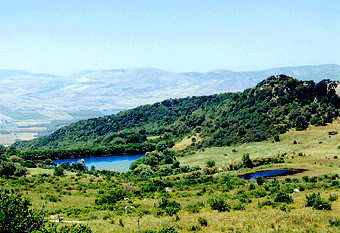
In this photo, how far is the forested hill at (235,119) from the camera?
301ft

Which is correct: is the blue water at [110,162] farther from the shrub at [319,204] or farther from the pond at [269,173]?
the shrub at [319,204]

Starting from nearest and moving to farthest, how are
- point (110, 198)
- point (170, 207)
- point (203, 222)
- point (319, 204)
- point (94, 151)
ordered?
point (203, 222) < point (319, 204) < point (170, 207) < point (110, 198) < point (94, 151)

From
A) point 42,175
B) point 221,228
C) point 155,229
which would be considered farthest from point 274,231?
point 42,175

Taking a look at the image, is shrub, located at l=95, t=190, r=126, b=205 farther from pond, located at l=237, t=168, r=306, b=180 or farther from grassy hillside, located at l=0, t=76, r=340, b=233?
pond, located at l=237, t=168, r=306, b=180

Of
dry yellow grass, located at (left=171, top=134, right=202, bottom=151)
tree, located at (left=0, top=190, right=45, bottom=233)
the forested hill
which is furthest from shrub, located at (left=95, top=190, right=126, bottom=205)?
dry yellow grass, located at (left=171, top=134, right=202, bottom=151)

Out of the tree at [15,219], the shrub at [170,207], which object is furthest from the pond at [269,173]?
the tree at [15,219]

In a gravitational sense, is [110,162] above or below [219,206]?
below

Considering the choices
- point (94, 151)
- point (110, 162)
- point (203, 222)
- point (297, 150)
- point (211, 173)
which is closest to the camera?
point (203, 222)

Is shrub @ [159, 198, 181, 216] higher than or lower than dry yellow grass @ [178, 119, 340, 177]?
higher

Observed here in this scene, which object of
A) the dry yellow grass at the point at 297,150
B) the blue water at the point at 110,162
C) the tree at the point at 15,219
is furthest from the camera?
the blue water at the point at 110,162

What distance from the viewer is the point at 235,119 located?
109812mm

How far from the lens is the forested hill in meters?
91.8

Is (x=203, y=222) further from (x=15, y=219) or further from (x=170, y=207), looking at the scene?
(x=15, y=219)

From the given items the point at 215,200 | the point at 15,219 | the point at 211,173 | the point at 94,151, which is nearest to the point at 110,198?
the point at 215,200
